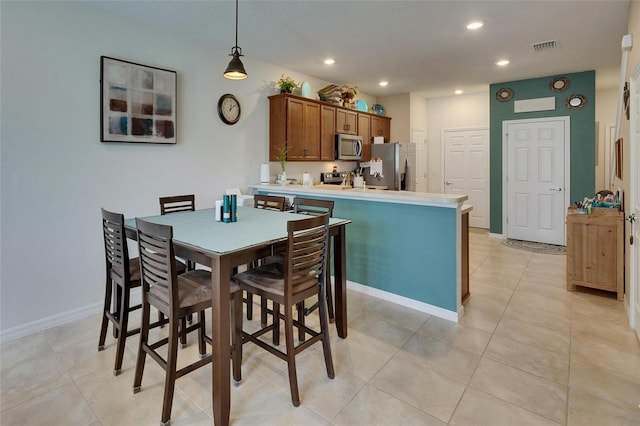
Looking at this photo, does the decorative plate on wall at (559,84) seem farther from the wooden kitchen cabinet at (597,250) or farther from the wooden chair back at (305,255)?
the wooden chair back at (305,255)

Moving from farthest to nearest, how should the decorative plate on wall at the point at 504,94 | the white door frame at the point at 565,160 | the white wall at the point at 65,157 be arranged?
the decorative plate on wall at the point at 504,94
the white door frame at the point at 565,160
the white wall at the point at 65,157

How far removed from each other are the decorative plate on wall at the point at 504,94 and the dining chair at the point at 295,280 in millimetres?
5295

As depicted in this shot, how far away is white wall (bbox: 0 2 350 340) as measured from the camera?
269 centimetres

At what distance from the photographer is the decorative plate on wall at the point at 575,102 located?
5.30 metres

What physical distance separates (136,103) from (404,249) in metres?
2.89

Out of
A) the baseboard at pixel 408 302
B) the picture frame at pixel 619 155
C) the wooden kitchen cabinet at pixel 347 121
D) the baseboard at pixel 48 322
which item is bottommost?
the baseboard at pixel 48 322

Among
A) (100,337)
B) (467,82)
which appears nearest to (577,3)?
(467,82)

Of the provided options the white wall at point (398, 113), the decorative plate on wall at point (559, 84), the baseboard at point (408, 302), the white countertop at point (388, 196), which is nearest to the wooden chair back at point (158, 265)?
the white countertop at point (388, 196)

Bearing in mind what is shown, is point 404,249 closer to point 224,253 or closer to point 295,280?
point 295,280

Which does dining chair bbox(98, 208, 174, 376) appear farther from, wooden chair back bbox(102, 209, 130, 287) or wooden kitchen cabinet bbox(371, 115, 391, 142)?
wooden kitchen cabinet bbox(371, 115, 391, 142)

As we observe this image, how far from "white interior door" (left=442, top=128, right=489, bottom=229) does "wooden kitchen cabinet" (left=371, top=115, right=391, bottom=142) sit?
1.30 metres

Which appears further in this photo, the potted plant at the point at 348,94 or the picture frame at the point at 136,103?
the potted plant at the point at 348,94

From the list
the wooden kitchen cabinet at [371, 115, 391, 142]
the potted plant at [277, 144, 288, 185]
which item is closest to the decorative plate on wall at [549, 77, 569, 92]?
the wooden kitchen cabinet at [371, 115, 391, 142]

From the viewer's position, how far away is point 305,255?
2035mm
